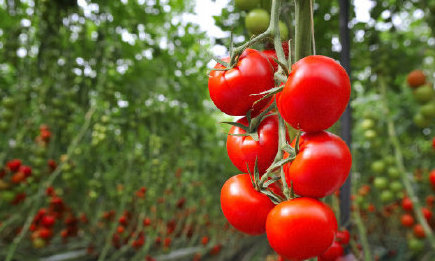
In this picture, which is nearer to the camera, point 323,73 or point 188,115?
point 323,73

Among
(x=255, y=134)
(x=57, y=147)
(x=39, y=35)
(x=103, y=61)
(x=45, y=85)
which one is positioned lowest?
(x=57, y=147)

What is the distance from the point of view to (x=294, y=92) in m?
0.39

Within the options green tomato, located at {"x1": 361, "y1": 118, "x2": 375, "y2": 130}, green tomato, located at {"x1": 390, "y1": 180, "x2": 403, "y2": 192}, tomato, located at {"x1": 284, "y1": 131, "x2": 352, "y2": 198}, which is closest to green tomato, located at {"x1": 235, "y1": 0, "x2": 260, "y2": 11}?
tomato, located at {"x1": 284, "y1": 131, "x2": 352, "y2": 198}

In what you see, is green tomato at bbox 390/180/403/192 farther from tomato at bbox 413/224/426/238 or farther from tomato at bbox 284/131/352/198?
tomato at bbox 284/131/352/198

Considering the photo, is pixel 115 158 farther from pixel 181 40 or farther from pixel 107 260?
pixel 181 40

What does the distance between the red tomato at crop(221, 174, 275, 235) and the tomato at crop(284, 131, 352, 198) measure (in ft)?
0.20

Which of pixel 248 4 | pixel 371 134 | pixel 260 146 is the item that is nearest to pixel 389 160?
pixel 371 134

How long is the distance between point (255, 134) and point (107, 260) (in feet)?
9.28

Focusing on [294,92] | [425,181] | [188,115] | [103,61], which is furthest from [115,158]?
[294,92]

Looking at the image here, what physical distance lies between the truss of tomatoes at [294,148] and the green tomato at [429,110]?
49.8 inches

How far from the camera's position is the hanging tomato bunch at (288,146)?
40 cm

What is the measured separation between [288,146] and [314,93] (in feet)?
0.26

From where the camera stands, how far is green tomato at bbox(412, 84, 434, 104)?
4.77 feet

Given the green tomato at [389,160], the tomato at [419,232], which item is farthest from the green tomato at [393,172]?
the tomato at [419,232]
